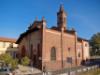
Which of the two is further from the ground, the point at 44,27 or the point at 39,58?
the point at 44,27

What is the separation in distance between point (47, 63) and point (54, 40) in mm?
6133

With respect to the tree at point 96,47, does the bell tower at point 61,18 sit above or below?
above

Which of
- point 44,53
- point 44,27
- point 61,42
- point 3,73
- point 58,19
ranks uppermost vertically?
point 58,19

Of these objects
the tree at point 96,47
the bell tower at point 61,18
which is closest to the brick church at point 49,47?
the bell tower at point 61,18

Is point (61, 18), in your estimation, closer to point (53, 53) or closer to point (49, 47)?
point (53, 53)

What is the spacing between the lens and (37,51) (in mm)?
40781

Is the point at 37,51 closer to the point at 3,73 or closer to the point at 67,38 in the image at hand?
the point at 67,38

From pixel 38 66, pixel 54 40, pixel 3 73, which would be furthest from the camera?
pixel 54 40

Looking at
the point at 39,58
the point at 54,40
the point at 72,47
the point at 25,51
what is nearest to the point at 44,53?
the point at 39,58

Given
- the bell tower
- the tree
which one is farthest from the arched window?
the tree

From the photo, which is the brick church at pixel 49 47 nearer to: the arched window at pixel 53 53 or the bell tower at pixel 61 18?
the arched window at pixel 53 53

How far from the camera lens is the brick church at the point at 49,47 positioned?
39.2m

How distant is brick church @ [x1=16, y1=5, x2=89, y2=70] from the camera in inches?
1545

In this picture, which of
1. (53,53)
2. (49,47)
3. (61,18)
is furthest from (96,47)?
(49,47)
